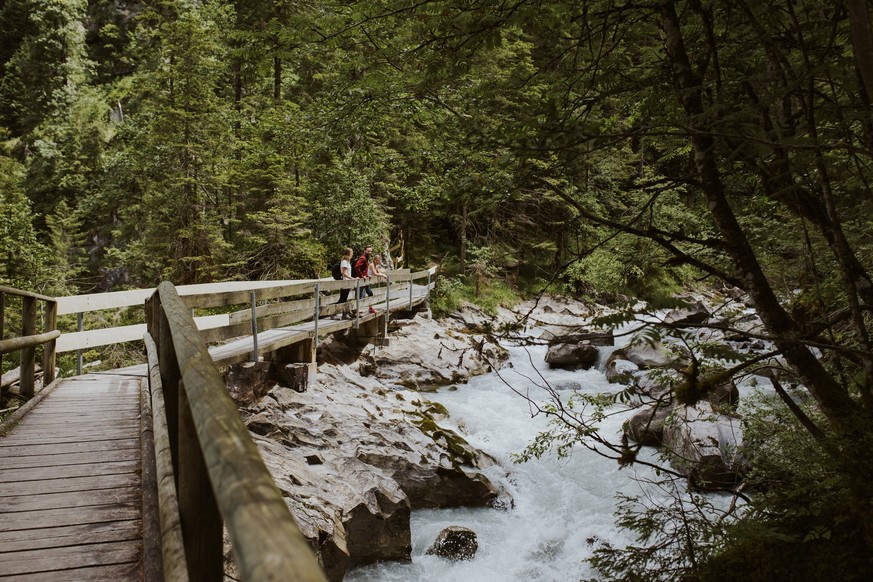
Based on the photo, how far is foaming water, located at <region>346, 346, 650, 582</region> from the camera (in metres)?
7.11

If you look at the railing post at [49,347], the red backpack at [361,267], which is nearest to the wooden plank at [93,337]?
the railing post at [49,347]

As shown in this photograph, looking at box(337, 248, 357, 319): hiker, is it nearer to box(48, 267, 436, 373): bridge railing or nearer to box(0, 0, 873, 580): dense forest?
box(48, 267, 436, 373): bridge railing

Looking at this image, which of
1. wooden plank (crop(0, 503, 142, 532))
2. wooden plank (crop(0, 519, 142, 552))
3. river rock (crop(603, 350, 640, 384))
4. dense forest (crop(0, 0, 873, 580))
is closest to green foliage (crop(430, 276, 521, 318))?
dense forest (crop(0, 0, 873, 580))

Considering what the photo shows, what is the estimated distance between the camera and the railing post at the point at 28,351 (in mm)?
A: 5746

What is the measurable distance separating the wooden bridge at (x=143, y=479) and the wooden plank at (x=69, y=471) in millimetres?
13

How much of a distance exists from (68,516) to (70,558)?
535 mm

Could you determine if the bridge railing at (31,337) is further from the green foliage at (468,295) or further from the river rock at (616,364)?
the green foliage at (468,295)

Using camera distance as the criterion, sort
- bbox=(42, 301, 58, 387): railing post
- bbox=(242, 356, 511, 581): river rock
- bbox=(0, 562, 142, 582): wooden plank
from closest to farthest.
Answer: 1. bbox=(0, 562, 142, 582): wooden plank
2. bbox=(42, 301, 58, 387): railing post
3. bbox=(242, 356, 511, 581): river rock

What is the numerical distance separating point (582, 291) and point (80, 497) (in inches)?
1033

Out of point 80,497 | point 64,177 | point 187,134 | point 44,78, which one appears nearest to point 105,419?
point 80,497

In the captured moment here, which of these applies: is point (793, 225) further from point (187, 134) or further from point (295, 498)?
point (187, 134)

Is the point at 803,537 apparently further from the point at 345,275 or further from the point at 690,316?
the point at 690,316

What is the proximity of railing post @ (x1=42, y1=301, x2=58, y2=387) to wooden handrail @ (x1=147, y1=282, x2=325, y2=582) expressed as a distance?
5.30 metres

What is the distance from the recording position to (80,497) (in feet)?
10.6
